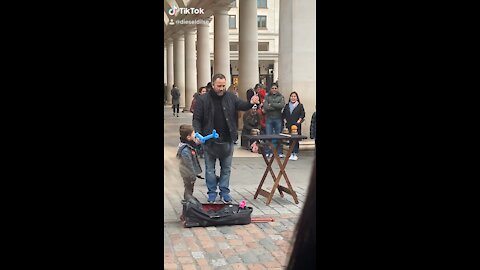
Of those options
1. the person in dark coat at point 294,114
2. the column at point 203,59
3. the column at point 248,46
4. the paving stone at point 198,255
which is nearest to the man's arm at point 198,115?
the paving stone at point 198,255

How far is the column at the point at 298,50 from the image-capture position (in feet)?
30.4

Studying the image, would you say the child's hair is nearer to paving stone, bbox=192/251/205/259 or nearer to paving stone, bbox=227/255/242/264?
paving stone, bbox=192/251/205/259

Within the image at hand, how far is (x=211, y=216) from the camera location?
514 cm

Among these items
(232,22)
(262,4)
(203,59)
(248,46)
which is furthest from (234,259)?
(232,22)

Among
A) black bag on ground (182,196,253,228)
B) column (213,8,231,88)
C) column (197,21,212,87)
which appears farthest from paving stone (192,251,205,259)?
column (197,21,212,87)

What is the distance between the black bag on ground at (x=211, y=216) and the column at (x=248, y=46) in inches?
356

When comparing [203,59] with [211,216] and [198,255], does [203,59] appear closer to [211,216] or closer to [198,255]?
[211,216]

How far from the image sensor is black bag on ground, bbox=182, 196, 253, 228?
5078 millimetres

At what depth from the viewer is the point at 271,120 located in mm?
9148

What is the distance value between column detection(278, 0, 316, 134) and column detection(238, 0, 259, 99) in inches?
172
